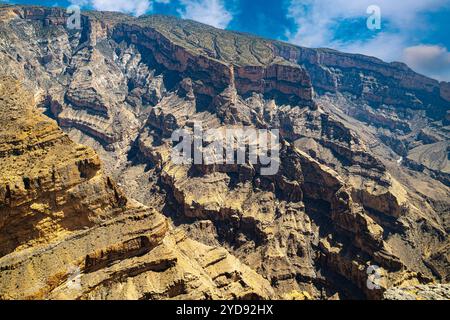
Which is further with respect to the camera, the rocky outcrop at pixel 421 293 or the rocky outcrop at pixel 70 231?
the rocky outcrop at pixel 70 231

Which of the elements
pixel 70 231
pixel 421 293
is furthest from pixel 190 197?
pixel 421 293

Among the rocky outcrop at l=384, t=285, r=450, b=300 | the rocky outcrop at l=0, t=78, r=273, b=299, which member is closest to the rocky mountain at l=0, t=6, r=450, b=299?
the rocky outcrop at l=0, t=78, r=273, b=299

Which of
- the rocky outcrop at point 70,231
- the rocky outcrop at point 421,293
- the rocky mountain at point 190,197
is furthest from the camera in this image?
the rocky mountain at point 190,197

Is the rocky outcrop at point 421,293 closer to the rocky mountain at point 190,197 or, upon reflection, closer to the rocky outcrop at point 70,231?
the rocky outcrop at point 70,231

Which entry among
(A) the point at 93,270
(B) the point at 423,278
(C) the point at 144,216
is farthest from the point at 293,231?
(A) the point at 93,270

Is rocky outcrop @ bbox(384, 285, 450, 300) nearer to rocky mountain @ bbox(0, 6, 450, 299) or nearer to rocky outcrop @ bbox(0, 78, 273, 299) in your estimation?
rocky outcrop @ bbox(0, 78, 273, 299)

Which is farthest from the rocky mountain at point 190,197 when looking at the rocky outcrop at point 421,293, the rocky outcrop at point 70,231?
the rocky outcrop at point 421,293

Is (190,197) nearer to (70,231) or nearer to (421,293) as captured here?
(70,231)

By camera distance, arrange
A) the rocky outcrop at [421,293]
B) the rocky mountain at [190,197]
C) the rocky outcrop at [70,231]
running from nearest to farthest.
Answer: the rocky outcrop at [421,293]
the rocky outcrop at [70,231]
the rocky mountain at [190,197]
